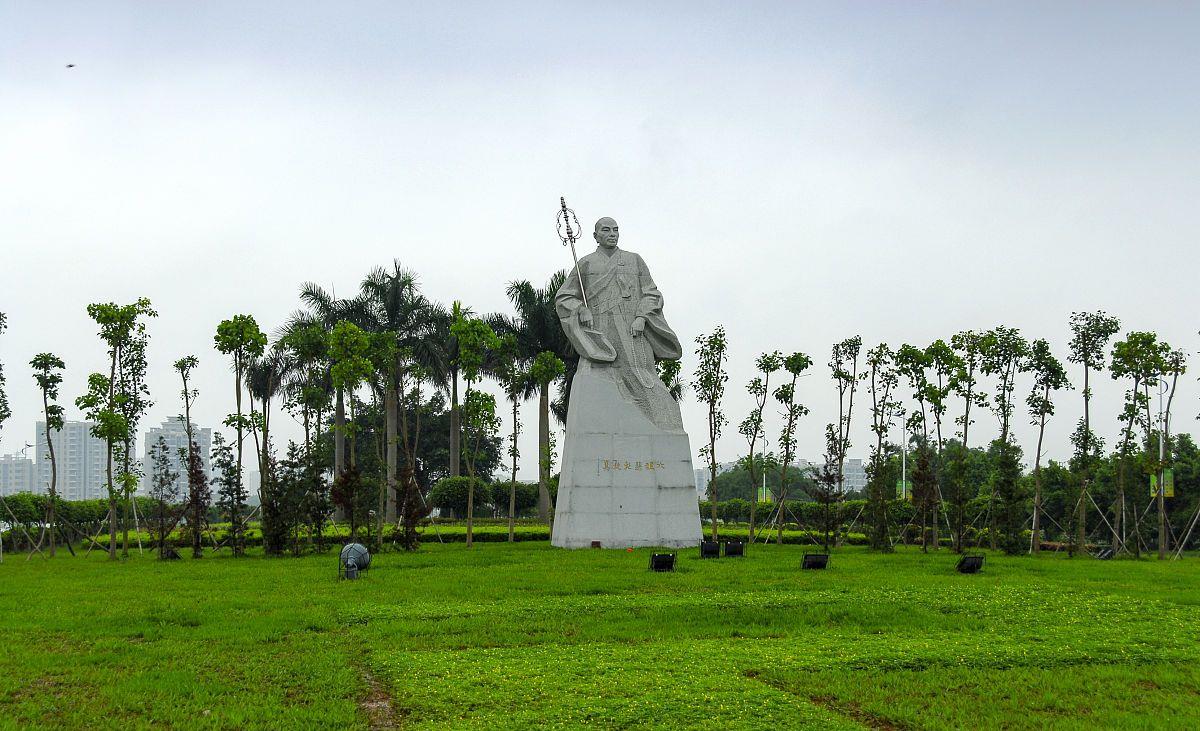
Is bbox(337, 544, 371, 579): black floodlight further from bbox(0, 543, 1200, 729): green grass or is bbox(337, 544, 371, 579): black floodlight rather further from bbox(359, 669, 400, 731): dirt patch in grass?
bbox(359, 669, 400, 731): dirt patch in grass

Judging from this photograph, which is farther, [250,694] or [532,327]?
[532,327]

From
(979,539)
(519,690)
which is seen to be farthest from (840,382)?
(519,690)

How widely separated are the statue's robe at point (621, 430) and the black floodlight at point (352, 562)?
22.6 ft

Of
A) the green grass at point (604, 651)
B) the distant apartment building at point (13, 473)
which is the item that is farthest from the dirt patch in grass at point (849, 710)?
the distant apartment building at point (13, 473)

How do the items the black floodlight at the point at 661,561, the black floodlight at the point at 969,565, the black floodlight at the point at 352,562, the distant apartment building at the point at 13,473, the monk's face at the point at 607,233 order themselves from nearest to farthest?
the black floodlight at the point at 352,562 → the black floodlight at the point at 661,561 → the black floodlight at the point at 969,565 → the monk's face at the point at 607,233 → the distant apartment building at the point at 13,473

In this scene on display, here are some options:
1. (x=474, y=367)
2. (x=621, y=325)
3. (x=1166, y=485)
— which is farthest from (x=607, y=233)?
(x=1166, y=485)

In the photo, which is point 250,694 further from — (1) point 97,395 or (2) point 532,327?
(2) point 532,327

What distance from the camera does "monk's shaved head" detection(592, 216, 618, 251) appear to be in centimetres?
2367

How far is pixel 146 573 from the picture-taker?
17.0 meters

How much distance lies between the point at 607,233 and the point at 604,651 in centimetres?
1539

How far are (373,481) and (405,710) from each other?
16.4 meters

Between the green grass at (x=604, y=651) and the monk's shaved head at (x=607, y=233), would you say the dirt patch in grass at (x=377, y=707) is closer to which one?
the green grass at (x=604, y=651)

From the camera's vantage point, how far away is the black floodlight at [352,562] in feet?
50.0

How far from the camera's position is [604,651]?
929cm
